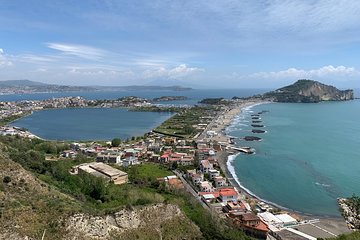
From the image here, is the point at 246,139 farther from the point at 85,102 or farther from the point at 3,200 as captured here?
the point at 85,102

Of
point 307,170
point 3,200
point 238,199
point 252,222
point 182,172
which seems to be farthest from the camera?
point 307,170

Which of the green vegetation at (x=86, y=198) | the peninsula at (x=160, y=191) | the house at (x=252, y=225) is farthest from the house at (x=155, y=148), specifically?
the house at (x=252, y=225)

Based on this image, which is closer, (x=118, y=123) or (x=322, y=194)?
(x=322, y=194)

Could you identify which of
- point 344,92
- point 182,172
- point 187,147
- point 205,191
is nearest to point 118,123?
point 187,147

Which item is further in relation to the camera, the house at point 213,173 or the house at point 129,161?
the house at point 129,161

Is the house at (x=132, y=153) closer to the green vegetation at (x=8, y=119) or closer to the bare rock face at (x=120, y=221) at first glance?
the bare rock face at (x=120, y=221)

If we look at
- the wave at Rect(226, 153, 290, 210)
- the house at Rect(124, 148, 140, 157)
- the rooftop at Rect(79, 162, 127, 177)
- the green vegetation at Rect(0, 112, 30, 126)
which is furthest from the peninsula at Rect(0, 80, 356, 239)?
the green vegetation at Rect(0, 112, 30, 126)
